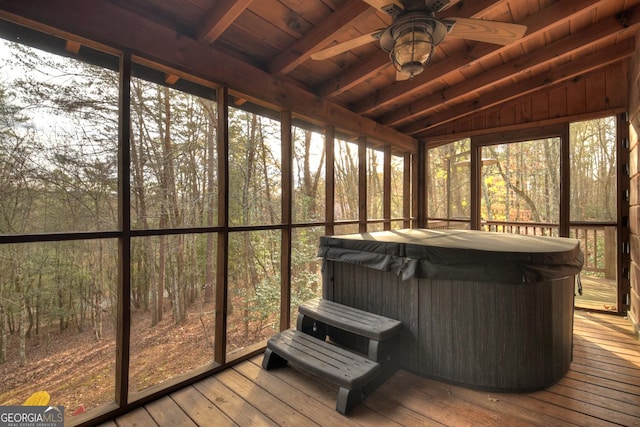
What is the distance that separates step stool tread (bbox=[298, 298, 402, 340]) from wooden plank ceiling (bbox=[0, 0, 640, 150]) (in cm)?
201

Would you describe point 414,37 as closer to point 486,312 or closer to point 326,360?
point 486,312

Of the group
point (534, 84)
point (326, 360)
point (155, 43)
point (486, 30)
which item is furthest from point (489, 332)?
point (534, 84)

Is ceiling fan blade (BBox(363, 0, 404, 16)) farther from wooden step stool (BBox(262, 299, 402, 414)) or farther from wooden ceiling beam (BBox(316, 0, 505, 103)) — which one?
wooden step stool (BBox(262, 299, 402, 414))

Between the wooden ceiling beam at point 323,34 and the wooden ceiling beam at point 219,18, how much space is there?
63cm

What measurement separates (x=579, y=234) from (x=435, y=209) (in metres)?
2.18

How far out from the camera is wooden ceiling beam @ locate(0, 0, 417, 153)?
1.60 m

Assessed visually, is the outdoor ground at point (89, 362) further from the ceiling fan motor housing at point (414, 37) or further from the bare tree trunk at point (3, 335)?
the ceiling fan motor housing at point (414, 37)

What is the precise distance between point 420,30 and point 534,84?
314cm

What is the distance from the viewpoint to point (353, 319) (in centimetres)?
229

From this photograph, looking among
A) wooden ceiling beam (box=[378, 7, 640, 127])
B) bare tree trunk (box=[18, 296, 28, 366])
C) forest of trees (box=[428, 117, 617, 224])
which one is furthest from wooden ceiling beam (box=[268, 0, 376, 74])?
bare tree trunk (box=[18, 296, 28, 366])

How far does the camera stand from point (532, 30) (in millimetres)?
→ 2473

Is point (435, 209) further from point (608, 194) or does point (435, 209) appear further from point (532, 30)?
point (532, 30)

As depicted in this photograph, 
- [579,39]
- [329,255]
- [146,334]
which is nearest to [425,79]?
[579,39]

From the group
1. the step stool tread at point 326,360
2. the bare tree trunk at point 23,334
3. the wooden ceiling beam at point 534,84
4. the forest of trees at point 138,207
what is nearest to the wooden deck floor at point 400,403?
the step stool tread at point 326,360
